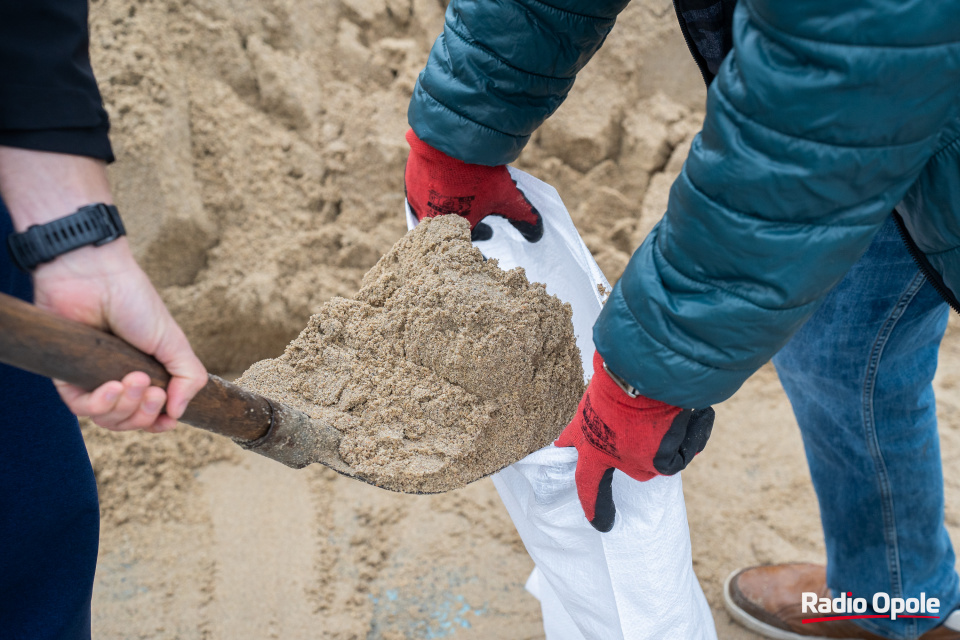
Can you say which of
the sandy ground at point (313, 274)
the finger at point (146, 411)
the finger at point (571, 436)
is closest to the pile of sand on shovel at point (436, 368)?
the finger at point (571, 436)

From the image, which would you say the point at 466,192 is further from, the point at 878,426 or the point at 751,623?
the point at 751,623

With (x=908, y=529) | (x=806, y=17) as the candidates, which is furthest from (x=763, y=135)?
(x=908, y=529)

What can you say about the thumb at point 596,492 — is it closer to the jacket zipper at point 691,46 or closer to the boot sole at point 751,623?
the jacket zipper at point 691,46

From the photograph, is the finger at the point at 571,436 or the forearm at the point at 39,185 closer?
the forearm at the point at 39,185

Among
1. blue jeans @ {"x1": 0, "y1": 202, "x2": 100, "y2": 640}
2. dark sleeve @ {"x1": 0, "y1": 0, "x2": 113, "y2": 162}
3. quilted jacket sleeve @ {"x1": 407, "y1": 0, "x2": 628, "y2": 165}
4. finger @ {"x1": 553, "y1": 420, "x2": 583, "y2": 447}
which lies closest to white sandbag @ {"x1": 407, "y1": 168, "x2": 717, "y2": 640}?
finger @ {"x1": 553, "y1": 420, "x2": 583, "y2": 447}

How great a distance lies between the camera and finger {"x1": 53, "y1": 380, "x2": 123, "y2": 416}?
24.6 inches

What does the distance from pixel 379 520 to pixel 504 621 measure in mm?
411

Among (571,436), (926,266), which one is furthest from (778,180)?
(571,436)

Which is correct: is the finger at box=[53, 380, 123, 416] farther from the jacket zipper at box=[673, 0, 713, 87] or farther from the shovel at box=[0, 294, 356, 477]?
the jacket zipper at box=[673, 0, 713, 87]

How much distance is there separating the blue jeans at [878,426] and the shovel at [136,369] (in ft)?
2.78

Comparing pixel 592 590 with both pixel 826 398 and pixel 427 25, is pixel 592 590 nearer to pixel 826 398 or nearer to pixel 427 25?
pixel 826 398

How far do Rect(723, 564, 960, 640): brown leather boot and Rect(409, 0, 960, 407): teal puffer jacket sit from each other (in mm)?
943

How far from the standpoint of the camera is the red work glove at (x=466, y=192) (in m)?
1.16

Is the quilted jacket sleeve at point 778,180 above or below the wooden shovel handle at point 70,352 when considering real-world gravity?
above
